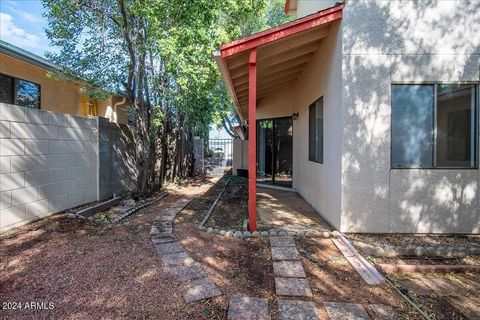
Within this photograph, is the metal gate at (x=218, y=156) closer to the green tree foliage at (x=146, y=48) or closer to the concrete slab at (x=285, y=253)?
the green tree foliage at (x=146, y=48)

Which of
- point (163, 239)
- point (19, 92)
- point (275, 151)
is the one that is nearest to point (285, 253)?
point (163, 239)

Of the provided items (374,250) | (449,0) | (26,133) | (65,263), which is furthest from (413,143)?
(26,133)

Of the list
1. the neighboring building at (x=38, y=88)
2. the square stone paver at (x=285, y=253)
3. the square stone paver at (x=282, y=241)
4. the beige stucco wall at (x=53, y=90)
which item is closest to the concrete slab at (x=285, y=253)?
the square stone paver at (x=285, y=253)

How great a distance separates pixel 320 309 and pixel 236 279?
93 centimetres

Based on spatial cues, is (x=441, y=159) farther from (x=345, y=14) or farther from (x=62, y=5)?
(x=62, y=5)

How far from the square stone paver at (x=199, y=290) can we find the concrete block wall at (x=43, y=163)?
3.12m

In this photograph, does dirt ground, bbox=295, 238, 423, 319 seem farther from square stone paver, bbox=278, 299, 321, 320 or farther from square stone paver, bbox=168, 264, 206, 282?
square stone paver, bbox=168, 264, 206, 282

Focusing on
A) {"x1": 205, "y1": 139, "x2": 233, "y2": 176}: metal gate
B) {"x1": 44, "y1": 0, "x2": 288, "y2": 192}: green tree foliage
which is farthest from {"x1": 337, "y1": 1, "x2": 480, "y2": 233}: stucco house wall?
{"x1": 205, "y1": 139, "x2": 233, "y2": 176}: metal gate

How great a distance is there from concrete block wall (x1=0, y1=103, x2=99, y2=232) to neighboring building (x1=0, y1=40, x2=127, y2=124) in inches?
85.4

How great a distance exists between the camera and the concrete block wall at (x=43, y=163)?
4281 millimetres

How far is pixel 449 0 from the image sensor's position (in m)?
4.46

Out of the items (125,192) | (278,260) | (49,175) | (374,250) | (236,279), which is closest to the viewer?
(236,279)

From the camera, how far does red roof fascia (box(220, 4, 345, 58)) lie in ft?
14.1

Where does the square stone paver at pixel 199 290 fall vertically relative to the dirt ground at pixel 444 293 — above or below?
above
